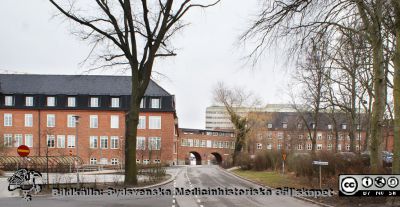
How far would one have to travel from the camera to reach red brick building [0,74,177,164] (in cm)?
7394

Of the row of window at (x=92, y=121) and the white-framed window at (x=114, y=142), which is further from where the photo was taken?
the white-framed window at (x=114, y=142)

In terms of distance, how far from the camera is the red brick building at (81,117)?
73.9 m

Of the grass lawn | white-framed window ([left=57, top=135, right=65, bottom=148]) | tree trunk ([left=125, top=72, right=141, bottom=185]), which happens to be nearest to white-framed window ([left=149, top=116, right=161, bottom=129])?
white-framed window ([left=57, top=135, right=65, bottom=148])

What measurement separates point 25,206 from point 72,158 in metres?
35.2

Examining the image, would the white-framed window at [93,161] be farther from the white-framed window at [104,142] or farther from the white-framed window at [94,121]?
the white-framed window at [94,121]

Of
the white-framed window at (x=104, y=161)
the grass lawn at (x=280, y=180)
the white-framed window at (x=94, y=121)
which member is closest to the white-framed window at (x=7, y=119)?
the white-framed window at (x=94, y=121)

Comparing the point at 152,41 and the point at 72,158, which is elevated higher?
the point at 152,41

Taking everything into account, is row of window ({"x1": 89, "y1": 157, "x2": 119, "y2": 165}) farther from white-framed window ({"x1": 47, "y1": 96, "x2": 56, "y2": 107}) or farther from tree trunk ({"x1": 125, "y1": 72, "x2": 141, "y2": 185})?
tree trunk ({"x1": 125, "y1": 72, "x2": 141, "y2": 185})

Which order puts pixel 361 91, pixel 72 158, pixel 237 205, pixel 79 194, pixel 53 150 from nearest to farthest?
pixel 237 205 → pixel 79 194 → pixel 361 91 → pixel 72 158 → pixel 53 150

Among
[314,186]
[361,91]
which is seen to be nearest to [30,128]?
[361,91]

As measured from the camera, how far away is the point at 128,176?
27297 mm

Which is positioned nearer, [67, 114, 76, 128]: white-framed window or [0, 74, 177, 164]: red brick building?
[0, 74, 177, 164]: red brick building

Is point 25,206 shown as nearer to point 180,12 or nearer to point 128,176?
point 128,176

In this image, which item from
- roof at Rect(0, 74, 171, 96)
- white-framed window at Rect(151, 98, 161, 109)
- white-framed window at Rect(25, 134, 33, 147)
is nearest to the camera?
white-framed window at Rect(25, 134, 33, 147)
